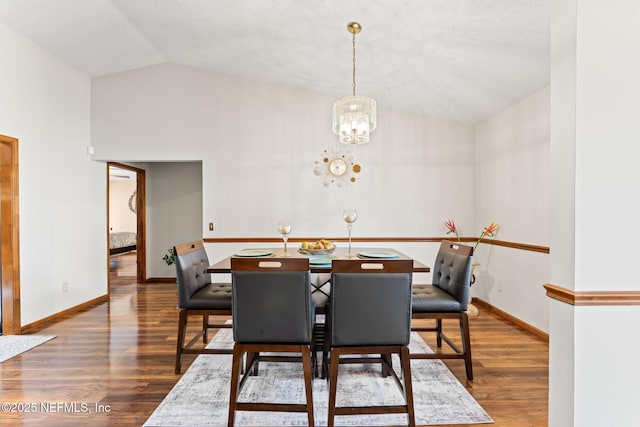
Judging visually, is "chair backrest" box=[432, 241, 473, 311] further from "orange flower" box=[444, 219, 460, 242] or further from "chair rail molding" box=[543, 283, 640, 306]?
"orange flower" box=[444, 219, 460, 242]

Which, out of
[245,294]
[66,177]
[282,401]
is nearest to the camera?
[245,294]

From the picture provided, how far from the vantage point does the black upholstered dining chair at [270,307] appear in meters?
1.86

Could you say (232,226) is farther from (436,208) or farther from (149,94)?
(436,208)

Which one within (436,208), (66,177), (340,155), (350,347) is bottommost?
(350,347)

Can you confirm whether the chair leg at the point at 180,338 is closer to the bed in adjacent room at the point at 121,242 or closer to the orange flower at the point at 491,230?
the orange flower at the point at 491,230

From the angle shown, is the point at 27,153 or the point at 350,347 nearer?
the point at 350,347

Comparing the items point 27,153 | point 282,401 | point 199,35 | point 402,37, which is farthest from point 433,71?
→ point 27,153

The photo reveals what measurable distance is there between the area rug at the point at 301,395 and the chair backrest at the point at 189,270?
57 centimetres

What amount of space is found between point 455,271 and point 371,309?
101 centimetres

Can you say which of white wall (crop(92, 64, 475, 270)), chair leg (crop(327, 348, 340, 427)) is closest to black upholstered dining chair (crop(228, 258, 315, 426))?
chair leg (crop(327, 348, 340, 427))

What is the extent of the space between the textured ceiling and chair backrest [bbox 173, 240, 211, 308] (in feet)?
6.64

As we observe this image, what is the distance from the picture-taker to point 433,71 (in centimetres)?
343

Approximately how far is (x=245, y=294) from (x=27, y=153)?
3290mm

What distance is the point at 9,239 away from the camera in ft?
11.4
